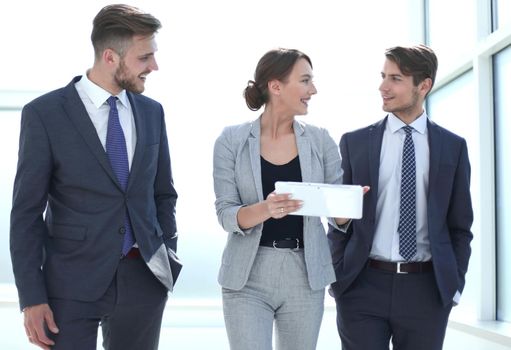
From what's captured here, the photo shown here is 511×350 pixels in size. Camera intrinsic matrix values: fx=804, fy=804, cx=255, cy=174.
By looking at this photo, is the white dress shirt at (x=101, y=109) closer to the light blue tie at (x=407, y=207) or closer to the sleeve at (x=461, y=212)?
the light blue tie at (x=407, y=207)

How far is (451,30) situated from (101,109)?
2994mm

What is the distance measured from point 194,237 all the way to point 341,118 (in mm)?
1269

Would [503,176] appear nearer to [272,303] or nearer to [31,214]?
[272,303]

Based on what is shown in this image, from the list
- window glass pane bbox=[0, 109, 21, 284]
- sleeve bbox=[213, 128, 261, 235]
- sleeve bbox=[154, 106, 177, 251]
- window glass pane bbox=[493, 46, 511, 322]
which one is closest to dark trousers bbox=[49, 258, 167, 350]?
sleeve bbox=[154, 106, 177, 251]

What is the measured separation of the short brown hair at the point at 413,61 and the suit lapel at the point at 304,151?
20.8 inches

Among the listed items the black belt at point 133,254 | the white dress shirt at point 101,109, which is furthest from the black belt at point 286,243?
the white dress shirt at point 101,109

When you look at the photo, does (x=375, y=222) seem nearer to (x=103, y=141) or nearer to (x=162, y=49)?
(x=103, y=141)

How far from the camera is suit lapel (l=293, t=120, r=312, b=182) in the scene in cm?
284

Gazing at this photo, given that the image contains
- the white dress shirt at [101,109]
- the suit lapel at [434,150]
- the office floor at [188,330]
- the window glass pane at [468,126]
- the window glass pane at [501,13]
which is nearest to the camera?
the white dress shirt at [101,109]

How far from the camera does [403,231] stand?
2.99 meters

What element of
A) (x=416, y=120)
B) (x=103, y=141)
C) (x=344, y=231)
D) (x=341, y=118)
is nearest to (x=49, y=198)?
(x=103, y=141)

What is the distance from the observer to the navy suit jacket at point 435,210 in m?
3.01

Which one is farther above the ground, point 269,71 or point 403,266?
point 269,71

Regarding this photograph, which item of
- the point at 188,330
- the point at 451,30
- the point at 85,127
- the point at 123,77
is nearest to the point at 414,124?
the point at 123,77
